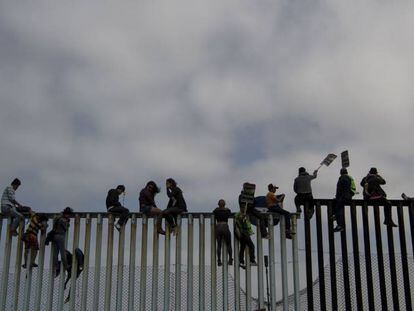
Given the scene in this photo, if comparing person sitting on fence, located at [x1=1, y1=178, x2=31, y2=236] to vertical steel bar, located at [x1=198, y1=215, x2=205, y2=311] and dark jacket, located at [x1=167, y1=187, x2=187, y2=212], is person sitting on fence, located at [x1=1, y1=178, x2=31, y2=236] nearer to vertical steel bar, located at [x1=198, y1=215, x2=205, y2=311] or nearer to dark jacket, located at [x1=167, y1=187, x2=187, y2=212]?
dark jacket, located at [x1=167, y1=187, x2=187, y2=212]

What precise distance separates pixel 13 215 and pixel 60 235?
158 cm

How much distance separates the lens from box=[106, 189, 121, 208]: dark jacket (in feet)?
58.8

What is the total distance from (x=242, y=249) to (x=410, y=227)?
209 inches

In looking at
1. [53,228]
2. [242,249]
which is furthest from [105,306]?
[242,249]

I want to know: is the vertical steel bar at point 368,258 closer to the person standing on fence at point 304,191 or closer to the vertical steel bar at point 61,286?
the person standing on fence at point 304,191

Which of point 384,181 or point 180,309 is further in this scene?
point 384,181

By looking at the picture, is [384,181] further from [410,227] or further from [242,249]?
[242,249]

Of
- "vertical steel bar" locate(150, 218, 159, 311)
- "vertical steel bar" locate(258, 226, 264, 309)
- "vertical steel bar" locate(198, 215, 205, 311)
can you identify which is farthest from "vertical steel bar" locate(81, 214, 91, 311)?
"vertical steel bar" locate(258, 226, 264, 309)

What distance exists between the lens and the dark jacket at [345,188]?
18.2 m

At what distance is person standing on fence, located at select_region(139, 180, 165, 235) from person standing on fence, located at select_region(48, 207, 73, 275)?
218 cm

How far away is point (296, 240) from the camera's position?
1777cm

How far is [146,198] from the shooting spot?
704 inches

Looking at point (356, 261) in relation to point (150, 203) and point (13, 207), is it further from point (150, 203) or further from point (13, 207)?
point (13, 207)

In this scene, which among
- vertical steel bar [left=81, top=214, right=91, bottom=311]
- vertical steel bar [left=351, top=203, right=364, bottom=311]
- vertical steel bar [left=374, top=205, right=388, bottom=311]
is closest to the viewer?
vertical steel bar [left=81, top=214, right=91, bottom=311]
